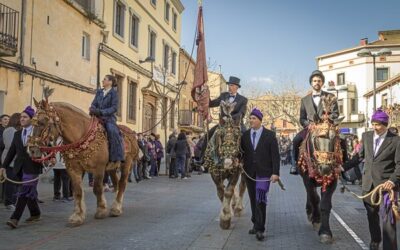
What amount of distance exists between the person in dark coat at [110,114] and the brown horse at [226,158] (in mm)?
1890

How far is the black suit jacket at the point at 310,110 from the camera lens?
7.68m

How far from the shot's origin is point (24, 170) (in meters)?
8.38

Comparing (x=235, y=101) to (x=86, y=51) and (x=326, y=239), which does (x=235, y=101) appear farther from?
(x=86, y=51)

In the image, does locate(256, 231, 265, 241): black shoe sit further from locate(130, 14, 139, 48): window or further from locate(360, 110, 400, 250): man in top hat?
locate(130, 14, 139, 48): window

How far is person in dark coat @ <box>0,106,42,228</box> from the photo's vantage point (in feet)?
26.8

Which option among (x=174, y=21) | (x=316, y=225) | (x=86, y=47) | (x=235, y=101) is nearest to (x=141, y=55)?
(x=86, y=47)

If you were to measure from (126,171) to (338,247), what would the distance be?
17.1 feet

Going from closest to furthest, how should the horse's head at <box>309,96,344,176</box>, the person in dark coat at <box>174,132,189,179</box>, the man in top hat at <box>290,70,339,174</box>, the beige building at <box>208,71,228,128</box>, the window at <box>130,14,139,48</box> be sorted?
the horse's head at <box>309,96,344,176</box>, the man in top hat at <box>290,70,339,174</box>, the beige building at <box>208,71,228,128</box>, the person in dark coat at <box>174,132,189,179</box>, the window at <box>130,14,139,48</box>

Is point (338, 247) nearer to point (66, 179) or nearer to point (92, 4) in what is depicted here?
point (66, 179)

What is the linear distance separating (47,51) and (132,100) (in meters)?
10.6

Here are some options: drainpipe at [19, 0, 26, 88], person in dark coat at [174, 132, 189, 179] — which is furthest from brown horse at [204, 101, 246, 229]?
person in dark coat at [174, 132, 189, 179]

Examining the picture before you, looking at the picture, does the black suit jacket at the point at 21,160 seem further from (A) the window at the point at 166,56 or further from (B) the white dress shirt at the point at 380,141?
(A) the window at the point at 166,56

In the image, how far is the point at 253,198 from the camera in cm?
788

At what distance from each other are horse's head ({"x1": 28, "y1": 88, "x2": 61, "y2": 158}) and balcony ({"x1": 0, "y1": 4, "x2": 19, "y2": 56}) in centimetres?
692
